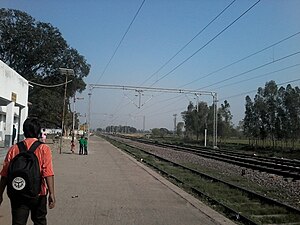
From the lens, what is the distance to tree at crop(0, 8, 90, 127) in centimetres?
6025

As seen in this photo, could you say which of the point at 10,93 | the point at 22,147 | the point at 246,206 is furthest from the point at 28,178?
the point at 10,93

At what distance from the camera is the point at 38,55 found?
61438 millimetres

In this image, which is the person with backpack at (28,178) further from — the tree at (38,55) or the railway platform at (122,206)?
the tree at (38,55)

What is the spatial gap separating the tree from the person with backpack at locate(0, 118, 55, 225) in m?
58.0

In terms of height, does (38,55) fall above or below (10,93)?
above

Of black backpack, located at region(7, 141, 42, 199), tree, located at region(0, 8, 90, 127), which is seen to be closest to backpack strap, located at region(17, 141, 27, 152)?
black backpack, located at region(7, 141, 42, 199)

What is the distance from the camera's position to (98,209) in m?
8.77

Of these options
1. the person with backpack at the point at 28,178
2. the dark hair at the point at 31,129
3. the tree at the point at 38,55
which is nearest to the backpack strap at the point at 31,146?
the person with backpack at the point at 28,178

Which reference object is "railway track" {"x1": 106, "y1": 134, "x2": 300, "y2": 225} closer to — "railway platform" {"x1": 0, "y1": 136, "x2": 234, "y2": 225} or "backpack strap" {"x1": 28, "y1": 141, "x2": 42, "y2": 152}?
"railway platform" {"x1": 0, "y1": 136, "x2": 234, "y2": 225}

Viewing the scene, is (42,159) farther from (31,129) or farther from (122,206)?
(122,206)

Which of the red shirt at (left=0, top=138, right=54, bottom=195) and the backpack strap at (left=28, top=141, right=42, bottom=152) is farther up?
the backpack strap at (left=28, top=141, right=42, bottom=152)

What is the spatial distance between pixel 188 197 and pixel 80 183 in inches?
152

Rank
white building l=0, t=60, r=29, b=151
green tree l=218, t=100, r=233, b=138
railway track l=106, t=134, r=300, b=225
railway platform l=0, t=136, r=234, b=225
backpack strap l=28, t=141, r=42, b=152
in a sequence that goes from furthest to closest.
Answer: green tree l=218, t=100, r=233, b=138 → white building l=0, t=60, r=29, b=151 → railway track l=106, t=134, r=300, b=225 → railway platform l=0, t=136, r=234, b=225 → backpack strap l=28, t=141, r=42, b=152

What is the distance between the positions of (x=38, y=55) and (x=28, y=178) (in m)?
59.8
